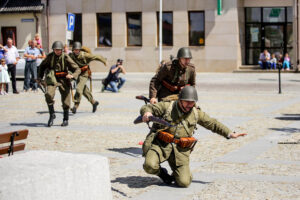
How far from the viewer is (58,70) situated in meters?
13.7

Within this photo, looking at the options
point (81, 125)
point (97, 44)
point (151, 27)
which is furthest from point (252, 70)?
point (81, 125)

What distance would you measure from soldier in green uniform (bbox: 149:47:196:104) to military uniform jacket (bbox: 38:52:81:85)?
4.15 meters

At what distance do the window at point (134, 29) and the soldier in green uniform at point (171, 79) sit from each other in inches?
1133

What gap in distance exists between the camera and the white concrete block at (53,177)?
15.1 feet

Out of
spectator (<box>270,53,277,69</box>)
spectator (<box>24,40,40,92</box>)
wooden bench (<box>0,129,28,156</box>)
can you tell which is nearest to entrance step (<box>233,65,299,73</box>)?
spectator (<box>270,53,277,69</box>)

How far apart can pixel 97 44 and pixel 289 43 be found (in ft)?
36.3

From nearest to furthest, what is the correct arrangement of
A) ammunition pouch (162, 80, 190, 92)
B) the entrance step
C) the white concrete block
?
the white concrete block
ammunition pouch (162, 80, 190, 92)
the entrance step

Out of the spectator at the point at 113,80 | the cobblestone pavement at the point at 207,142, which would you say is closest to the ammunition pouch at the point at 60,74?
the cobblestone pavement at the point at 207,142

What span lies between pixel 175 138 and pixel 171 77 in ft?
7.15

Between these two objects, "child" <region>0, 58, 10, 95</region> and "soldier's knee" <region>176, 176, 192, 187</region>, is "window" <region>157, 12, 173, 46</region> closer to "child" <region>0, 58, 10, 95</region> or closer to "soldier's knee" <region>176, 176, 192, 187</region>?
"child" <region>0, 58, 10, 95</region>

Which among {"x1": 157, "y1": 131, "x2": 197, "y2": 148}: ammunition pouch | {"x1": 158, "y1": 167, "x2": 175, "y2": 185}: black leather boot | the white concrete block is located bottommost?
{"x1": 158, "y1": 167, "x2": 175, "y2": 185}: black leather boot

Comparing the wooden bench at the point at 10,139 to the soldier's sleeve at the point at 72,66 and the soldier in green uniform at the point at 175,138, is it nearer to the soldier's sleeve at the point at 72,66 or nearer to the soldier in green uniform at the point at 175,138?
the soldier in green uniform at the point at 175,138

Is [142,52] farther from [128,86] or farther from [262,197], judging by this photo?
[262,197]

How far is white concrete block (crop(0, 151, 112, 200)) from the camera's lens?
459 cm
